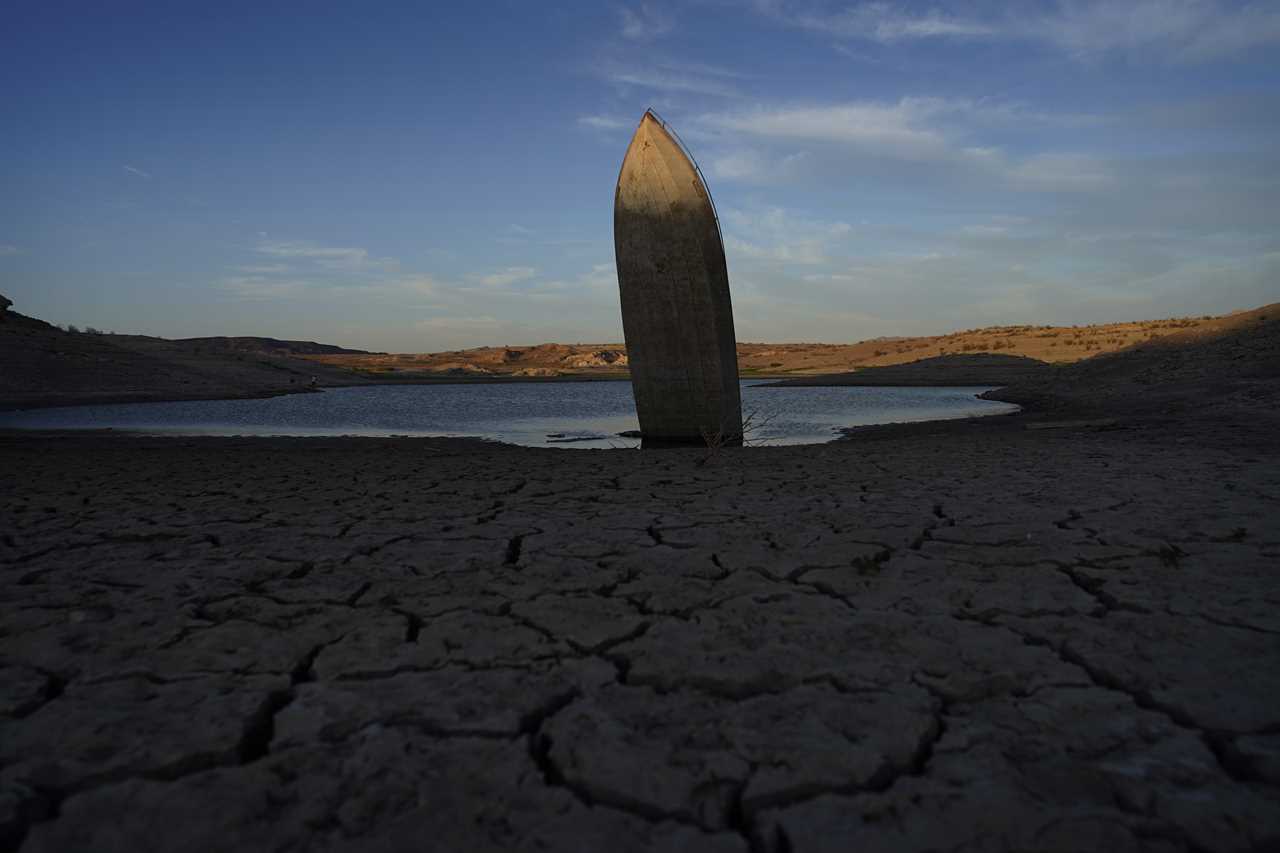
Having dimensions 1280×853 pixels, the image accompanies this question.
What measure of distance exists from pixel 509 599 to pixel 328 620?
54 centimetres

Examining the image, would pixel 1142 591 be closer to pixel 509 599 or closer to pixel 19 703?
pixel 509 599

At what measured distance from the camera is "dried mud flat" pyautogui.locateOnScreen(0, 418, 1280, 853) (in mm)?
1252

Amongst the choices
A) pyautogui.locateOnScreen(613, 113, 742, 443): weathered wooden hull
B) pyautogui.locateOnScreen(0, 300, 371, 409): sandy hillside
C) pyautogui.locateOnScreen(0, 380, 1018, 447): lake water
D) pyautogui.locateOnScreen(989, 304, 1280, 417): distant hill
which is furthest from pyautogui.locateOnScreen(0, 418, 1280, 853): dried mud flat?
pyautogui.locateOnScreen(0, 300, 371, 409): sandy hillside

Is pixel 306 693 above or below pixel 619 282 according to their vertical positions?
below

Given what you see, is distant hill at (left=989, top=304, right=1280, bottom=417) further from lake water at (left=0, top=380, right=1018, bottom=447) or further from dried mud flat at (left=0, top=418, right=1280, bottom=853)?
dried mud flat at (left=0, top=418, right=1280, bottom=853)

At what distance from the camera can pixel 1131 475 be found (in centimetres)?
448

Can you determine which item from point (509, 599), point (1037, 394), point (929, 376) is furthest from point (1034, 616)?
point (929, 376)

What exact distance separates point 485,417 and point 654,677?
12851 millimetres

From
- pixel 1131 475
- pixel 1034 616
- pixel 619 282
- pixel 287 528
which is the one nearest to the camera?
pixel 1034 616

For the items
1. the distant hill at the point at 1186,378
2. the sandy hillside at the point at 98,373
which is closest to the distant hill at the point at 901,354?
the distant hill at the point at 1186,378

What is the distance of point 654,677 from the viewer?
1810mm

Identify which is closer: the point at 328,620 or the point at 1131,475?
the point at 328,620

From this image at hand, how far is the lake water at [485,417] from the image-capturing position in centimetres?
1064

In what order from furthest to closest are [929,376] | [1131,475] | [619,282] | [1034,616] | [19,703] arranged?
[929,376] → [619,282] → [1131,475] → [1034,616] → [19,703]
